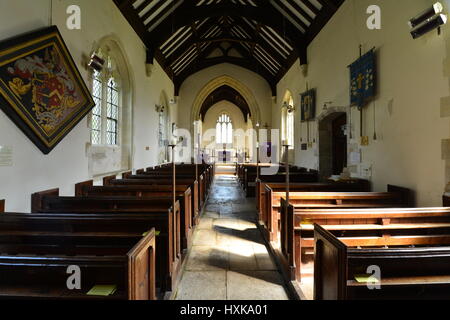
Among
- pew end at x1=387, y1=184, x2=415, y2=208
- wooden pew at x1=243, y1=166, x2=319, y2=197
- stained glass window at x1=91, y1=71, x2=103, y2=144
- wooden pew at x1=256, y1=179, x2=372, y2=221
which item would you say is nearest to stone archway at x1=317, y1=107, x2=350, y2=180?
wooden pew at x1=243, y1=166, x2=319, y2=197

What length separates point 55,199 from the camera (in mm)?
2760

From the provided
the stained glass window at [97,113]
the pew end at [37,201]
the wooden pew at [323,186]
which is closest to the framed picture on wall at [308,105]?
the wooden pew at [323,186]

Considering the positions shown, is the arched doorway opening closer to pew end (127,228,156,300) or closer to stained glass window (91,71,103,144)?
stained glass window (91,71,103,144)

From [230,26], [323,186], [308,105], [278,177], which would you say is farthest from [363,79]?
[230,26]

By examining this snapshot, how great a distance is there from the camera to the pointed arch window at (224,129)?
20266 mm

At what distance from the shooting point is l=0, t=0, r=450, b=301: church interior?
4.47ft

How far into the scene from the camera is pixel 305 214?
227cm

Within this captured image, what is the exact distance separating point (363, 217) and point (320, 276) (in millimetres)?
780

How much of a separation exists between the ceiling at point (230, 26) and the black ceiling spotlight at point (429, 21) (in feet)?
8.26

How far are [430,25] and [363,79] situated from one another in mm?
1522

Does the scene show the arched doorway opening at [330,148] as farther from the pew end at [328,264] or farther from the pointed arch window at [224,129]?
the pointed arch window at [224,129]

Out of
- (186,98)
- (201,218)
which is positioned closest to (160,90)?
(186,98)

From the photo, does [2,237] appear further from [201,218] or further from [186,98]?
[186,98]

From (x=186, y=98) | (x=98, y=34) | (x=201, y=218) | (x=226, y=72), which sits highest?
(x=226, y=72)
